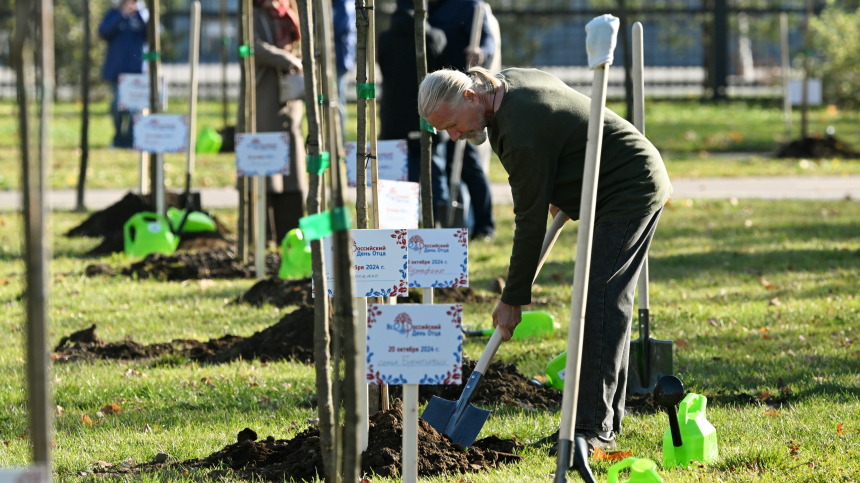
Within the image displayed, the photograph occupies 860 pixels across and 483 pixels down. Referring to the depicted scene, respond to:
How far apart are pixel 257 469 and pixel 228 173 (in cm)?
1024

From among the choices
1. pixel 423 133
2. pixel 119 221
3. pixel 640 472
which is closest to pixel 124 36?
pixel 119 221

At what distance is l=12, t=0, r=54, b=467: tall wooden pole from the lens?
1.77 metres

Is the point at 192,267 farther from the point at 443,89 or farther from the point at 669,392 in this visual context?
the point at 669,392

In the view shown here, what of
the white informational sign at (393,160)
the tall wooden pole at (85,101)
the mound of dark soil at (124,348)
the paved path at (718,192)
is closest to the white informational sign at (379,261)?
the white informational sign at (393,160)

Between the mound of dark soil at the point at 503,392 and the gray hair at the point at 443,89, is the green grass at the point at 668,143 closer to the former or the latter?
the mound of dark soil at the point at 503,392

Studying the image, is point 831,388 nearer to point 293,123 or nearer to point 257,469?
point 257,469

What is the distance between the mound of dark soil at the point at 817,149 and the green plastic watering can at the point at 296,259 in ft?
33.5

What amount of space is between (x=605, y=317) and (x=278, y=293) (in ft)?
10.9

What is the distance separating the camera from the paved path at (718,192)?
11.3m

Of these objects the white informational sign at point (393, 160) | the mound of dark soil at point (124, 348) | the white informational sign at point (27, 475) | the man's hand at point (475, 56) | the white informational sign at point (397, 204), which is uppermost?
the man's hand at point (475, 56)

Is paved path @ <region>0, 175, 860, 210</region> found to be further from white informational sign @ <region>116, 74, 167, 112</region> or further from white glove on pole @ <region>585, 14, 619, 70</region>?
white glove on pole @ <region>585, 14, 619, 70</region>

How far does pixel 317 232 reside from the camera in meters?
2.48

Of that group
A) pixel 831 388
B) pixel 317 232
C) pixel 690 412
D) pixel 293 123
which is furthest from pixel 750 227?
pixel 317 232

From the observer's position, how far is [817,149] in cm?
1488
